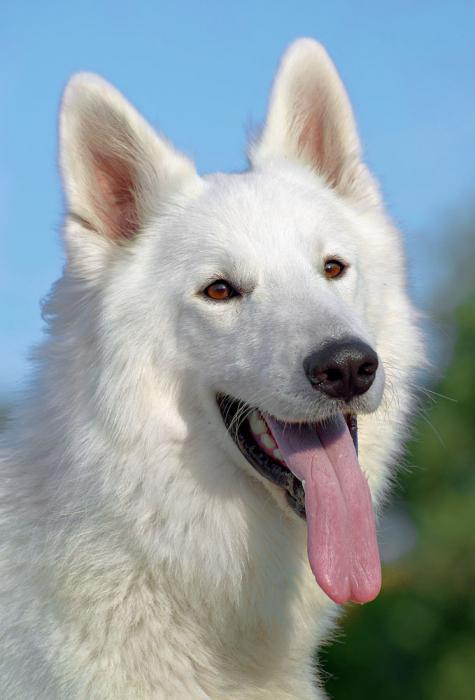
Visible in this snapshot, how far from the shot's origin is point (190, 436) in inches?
181

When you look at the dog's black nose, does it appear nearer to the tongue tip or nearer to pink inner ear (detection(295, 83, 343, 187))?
the tongue tip

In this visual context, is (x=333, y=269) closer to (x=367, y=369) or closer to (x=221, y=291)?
(x=221, y=291)

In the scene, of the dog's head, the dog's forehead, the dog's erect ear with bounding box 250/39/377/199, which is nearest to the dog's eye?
the dog's head

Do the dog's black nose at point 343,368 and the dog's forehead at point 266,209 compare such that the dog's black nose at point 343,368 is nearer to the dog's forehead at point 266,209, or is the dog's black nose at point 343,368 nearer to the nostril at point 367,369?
the nostril at point 367,369

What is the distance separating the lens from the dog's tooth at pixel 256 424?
4.54 m

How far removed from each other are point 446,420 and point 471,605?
23.5ft

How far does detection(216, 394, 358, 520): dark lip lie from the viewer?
4453 mm

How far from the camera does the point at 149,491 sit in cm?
445

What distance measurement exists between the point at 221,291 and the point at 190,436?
69cm

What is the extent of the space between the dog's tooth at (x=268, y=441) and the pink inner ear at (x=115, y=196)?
130cm

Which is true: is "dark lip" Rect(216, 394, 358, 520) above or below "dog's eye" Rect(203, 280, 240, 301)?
below

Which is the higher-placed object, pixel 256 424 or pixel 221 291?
pixel 221 291

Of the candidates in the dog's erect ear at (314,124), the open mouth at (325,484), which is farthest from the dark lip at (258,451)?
the dog's erect ear at (314,124)

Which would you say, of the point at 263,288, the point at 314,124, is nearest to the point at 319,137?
the point at 314,124
